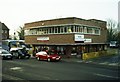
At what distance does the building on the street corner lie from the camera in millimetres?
36366

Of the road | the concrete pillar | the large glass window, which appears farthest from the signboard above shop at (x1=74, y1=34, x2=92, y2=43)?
the road

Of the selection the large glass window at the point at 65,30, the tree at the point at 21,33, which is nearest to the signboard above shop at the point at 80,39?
the large glass window at the point at 65,30

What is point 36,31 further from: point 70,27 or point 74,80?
point 74,80

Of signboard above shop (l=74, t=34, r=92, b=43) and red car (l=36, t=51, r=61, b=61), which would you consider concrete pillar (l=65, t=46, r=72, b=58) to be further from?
red car (l=36, t=51, r=61, b=61)

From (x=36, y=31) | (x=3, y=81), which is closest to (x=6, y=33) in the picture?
(x=36, y=31)

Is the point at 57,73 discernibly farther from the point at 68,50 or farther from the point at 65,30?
the point at 65,30

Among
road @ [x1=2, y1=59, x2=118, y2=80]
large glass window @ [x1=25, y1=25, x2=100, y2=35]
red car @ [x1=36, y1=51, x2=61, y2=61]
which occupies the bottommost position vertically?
road @ [x1=2, y1=59, x2=118, y2=80]

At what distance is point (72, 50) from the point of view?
37.7 metres

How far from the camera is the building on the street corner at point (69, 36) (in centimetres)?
3637

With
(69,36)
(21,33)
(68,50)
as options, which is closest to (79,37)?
(69,36)

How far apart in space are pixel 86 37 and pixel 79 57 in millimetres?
3675

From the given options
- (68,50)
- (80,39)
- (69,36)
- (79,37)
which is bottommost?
(68,50)

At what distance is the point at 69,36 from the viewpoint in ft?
119

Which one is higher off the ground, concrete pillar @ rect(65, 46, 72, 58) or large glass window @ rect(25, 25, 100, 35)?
large glass window @ rect(25, 25, 100, 35)
